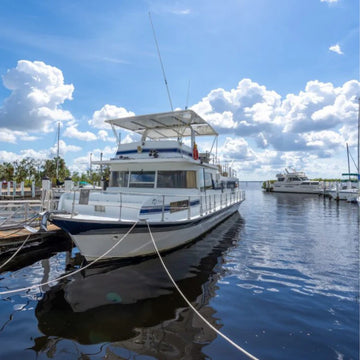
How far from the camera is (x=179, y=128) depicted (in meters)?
11.5

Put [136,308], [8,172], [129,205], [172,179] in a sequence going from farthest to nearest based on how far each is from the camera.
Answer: [8,172] < [172,179] < [129,205] < [136,308]

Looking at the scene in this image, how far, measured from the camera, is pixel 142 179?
392 inches

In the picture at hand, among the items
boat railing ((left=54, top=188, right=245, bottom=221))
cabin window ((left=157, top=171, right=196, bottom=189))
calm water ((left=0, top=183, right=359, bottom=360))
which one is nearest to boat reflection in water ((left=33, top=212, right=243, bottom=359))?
calm water ((left=0, top=183, right=359, bottom=360))

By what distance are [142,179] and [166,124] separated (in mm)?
3222

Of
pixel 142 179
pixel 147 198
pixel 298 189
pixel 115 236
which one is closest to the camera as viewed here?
pixel 115 236

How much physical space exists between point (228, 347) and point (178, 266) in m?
3.64

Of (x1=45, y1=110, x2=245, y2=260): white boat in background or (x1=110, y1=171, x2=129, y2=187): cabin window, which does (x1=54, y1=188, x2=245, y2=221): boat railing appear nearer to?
(x1=45, y1=110, x2=245, y2=260): white boat in background

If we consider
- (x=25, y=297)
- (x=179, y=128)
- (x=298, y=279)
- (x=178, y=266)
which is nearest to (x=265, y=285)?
(x=298, y=279)

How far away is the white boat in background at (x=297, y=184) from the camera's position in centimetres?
5190

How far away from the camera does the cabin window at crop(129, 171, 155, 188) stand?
9790 mm

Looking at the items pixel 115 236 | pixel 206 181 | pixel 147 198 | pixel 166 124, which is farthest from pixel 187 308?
pixel 166 124

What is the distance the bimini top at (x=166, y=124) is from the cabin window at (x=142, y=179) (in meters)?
2.47

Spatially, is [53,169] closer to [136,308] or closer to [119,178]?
[119,178]

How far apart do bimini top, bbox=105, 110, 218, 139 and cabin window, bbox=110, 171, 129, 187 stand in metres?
2.43
